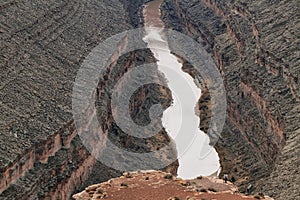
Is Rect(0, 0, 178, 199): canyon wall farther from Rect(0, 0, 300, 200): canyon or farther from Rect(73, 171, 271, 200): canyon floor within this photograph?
Rect(73, 171, 271, 200): canyon floor

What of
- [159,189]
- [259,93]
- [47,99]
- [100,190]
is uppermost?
[259,93]

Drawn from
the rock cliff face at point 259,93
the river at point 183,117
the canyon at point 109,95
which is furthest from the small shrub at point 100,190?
the river at point 183,117

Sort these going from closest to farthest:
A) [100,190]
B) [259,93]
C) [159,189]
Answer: [100,190] → [159,189] → [259,93]

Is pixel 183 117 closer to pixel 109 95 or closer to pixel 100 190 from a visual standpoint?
pixel 109 95

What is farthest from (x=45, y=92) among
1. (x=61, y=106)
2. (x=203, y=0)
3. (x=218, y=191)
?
(x=203, y=0)

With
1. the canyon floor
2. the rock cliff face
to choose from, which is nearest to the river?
the rock cliff face

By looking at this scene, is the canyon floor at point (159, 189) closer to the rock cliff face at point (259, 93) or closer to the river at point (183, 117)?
the rock cliff face at point (259, 93)

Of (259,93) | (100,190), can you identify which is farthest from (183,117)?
(100,190)
